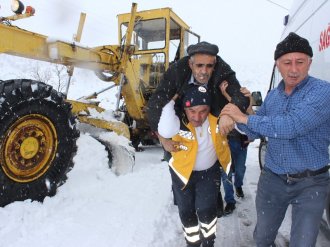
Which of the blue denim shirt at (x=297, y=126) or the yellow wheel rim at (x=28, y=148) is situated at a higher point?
the blue denim shirt at (x=297, y=126)

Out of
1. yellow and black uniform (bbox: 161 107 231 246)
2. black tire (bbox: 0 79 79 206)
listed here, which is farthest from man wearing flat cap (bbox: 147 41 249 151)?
black tire (bbox: 0 79 79 206)

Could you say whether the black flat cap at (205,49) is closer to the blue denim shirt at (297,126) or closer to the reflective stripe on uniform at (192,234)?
the blue denim shirt at (297,126)

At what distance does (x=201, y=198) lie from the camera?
3199mm

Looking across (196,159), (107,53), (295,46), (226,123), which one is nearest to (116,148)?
(107,53)

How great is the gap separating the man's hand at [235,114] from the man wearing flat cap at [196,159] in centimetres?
39

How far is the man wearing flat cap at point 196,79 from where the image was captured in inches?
113

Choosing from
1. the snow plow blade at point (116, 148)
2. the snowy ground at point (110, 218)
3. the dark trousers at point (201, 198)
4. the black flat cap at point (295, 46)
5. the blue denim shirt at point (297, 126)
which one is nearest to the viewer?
the blue denim shirt at point (297, 126)

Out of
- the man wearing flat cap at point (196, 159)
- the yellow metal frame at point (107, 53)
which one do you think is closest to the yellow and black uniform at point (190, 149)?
the man wearing flat cap at point (196, 159)

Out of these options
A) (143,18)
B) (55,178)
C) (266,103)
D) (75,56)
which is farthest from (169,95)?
(143,18)

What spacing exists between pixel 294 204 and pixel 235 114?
75cm

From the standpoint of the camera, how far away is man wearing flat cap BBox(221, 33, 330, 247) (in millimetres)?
2285

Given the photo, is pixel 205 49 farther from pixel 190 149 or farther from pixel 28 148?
pixel 28 148

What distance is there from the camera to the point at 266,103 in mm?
2801

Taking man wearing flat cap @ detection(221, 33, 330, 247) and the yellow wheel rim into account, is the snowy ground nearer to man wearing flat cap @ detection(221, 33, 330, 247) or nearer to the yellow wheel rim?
the yellow wheel rim
